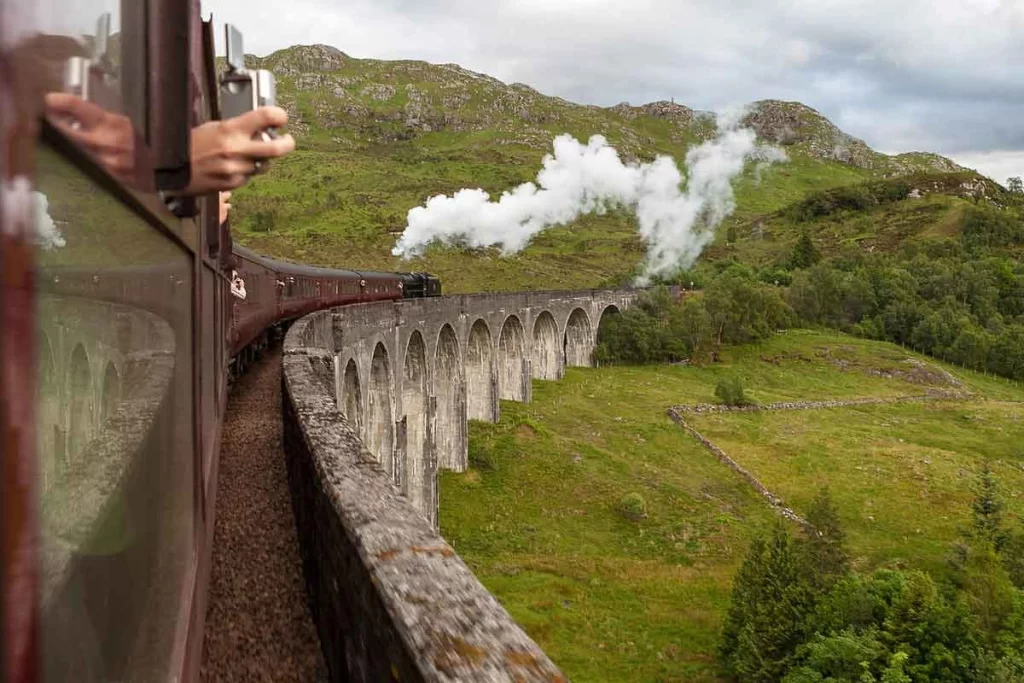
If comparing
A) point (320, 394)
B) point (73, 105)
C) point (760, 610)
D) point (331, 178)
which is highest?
point (331, 178)

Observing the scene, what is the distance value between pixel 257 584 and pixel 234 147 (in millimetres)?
3850

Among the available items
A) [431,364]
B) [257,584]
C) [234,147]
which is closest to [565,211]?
[431,364]

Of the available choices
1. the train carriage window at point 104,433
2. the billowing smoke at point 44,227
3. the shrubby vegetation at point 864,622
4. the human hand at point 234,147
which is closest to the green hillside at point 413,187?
the shrubby vegetation at point 864,622

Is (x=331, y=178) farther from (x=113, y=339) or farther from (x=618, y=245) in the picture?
(x=113, y=339)

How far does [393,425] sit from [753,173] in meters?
185

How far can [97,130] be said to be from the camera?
3.56 feet

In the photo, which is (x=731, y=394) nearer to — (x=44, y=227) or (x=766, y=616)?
(x=766, y=616)

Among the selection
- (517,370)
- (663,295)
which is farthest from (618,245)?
(517,370)

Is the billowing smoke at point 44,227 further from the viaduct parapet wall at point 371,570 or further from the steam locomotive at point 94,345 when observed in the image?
the viaduct parapet wall at point 371,570

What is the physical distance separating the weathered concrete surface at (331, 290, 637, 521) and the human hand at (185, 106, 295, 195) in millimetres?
7754

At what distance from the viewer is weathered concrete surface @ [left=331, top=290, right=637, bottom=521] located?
15.8 metres

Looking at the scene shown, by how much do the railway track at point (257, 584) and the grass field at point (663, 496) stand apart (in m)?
12.5

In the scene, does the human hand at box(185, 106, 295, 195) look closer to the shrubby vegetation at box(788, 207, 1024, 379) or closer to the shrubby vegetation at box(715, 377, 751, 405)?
the shrubby vegetation at box(715, 377, 751, 405)

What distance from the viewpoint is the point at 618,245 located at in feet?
346
